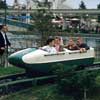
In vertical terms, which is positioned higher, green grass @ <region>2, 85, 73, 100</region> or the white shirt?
the white shirt

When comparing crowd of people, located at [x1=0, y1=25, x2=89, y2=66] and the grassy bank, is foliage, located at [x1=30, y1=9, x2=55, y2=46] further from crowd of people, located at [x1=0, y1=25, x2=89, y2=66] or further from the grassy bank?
the grassy bank

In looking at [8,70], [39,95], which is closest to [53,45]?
[8,70]

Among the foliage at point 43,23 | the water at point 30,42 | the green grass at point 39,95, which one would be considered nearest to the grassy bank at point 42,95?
the green grass at point 39,95

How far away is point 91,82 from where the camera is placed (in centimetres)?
1220

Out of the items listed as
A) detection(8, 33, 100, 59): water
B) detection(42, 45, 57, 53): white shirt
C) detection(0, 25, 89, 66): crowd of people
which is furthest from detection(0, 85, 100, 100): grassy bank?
detection(8, 33, 100, 59): water

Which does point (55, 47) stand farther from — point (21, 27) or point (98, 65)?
point (21, 27)

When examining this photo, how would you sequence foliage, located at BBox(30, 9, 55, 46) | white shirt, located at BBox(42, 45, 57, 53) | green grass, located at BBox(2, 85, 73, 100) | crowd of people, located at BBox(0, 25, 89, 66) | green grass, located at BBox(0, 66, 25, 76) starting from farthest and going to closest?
foliage, located at BBox(30, 9, 55, 46) → green grass, located at BBox(0, 66, 25, 76) → crowd of people, located at BBox(0, 25, 89, 66) → white shirt, located at BBox(42, 45, 57, 53) → green grass, located at BBox(2, 85, 73, 100)

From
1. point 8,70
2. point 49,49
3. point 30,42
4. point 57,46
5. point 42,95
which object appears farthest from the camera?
point 30,42

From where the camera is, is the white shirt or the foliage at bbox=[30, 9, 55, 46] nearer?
the white shirt

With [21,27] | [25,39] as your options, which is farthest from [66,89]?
[21,27]

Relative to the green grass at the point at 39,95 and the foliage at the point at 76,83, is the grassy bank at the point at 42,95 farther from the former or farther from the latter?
the foliage at the point at 76,83

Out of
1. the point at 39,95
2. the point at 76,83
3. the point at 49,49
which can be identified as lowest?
the point at 39,95

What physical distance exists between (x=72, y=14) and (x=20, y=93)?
43.2m

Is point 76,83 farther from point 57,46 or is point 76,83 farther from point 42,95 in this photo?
point 57,46
